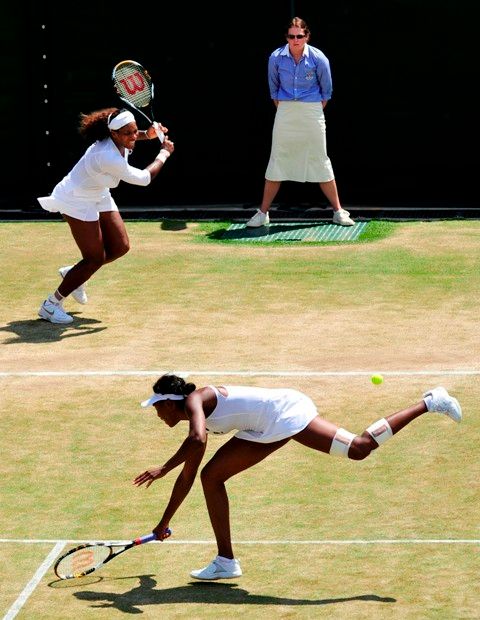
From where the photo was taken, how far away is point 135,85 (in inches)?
588

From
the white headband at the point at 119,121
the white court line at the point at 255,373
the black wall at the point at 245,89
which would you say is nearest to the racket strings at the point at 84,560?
the white court line at the point at 255,373

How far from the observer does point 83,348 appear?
12.9 metres

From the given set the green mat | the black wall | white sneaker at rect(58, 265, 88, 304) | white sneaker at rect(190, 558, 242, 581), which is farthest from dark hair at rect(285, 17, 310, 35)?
white sneaker at rect(190, 558, 242, 581)

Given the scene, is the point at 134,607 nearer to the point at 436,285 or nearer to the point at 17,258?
the point at 436,285

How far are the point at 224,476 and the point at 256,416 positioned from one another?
0.37 m

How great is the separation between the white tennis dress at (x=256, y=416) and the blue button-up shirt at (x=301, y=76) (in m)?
8.70

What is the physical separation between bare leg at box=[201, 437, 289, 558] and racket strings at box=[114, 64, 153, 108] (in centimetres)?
725

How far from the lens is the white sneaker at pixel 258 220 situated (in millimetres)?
17062

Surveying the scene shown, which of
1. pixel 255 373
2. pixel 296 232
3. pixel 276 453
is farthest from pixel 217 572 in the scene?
pixel 296 232

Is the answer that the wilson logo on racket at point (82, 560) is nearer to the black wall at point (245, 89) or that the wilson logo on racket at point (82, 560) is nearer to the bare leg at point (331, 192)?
the bare leg at point (331, 192)

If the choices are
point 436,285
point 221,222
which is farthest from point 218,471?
point 221,222

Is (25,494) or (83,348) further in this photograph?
(83,348)

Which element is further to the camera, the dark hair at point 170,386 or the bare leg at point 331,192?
the bare leg at point 331,192

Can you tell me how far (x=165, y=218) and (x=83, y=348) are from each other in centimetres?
555
